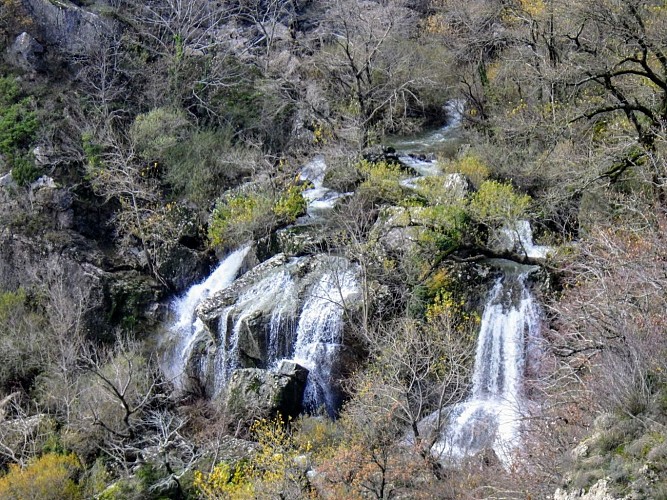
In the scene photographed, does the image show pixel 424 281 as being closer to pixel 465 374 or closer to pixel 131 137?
pixel 465 374

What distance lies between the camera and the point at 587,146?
1961 centimetres

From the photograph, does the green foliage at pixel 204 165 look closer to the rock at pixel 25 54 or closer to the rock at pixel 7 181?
the rock at pixel 7 181

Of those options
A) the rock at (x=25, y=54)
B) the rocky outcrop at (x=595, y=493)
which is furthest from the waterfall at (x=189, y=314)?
the rocky outcrop at (x=595, y=493)

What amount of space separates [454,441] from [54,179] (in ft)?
57.6

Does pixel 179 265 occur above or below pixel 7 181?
below

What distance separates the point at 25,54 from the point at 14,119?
3762 millimetres

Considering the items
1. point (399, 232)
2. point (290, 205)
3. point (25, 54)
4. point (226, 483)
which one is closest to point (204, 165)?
point (290, 205)

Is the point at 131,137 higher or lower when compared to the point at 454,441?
higher

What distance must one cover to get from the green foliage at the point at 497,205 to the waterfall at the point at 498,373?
1.85 metres

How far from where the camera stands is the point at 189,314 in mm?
22734

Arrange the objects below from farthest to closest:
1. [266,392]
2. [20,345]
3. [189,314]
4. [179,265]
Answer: [179,265], [189,314], [20,345], [266,392]

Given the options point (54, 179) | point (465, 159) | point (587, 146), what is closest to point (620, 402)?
point (587, 146)

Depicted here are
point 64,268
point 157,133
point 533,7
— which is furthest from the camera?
point 157,133

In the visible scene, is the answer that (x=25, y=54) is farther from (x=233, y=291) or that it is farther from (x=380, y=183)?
(x=380, y=183)
